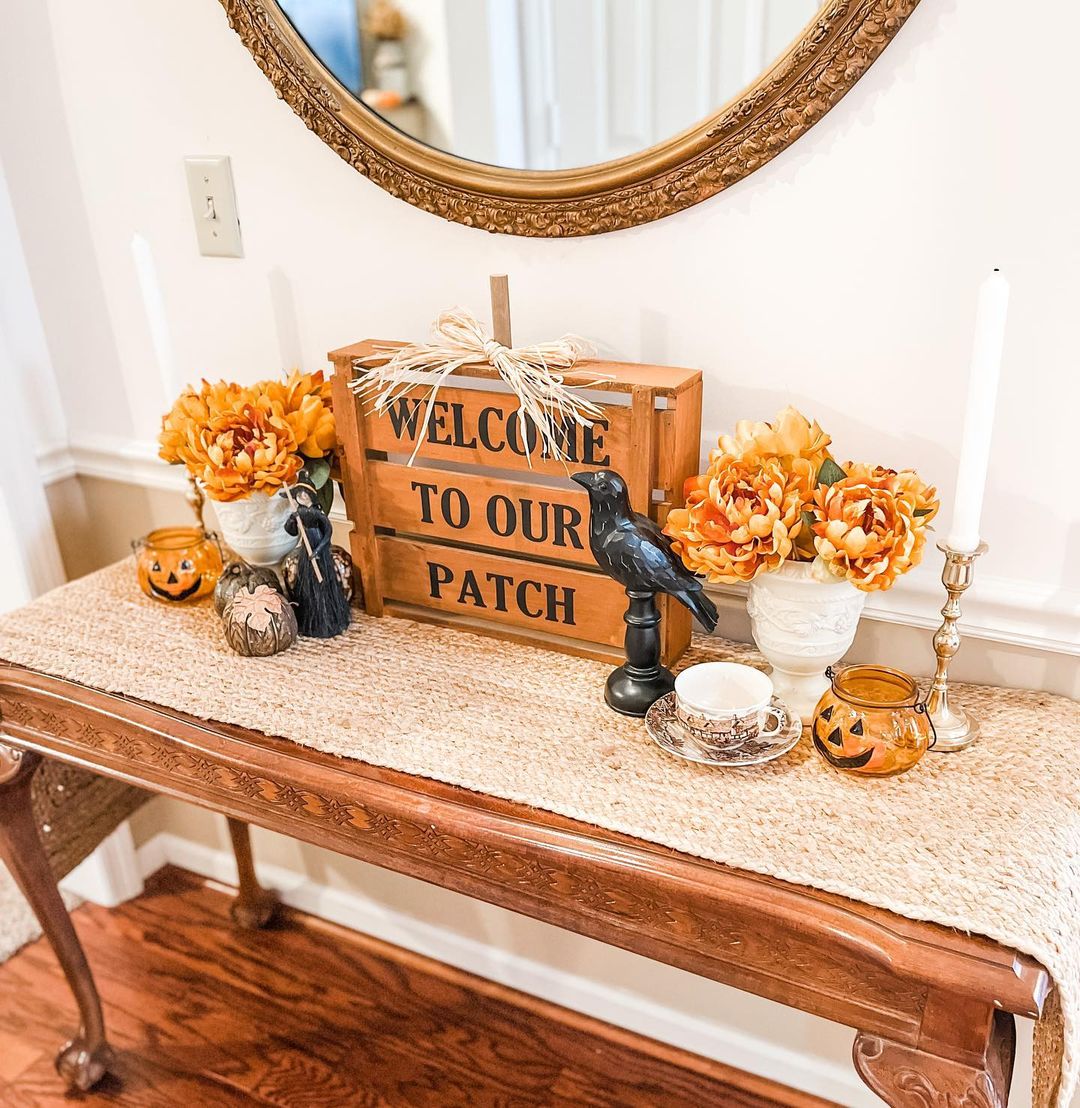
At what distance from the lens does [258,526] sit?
120cm

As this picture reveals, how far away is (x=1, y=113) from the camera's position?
4.65ft

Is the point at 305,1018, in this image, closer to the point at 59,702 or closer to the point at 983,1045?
the point at 59,702

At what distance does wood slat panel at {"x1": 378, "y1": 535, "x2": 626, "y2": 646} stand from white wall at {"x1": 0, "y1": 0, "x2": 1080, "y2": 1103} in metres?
0.24

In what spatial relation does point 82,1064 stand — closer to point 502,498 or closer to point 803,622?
point 502,498

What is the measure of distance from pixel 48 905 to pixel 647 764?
87 centimetres

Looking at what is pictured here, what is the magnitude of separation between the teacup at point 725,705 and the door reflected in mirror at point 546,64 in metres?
0.54

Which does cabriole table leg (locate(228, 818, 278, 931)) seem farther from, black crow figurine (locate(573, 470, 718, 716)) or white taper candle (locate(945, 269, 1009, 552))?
white taper candle (locate(945, 269, 1009, 552))

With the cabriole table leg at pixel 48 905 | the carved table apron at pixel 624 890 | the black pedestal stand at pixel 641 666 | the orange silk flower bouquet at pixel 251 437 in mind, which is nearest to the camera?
the carved table apron at pixel 624 890

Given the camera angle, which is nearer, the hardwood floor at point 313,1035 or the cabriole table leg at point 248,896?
the hardwood floor at point 313,1035

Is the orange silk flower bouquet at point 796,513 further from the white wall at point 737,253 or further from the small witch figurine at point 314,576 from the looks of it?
the small witch figurine at point 314,576

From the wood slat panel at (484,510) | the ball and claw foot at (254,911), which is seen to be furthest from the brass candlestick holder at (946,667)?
the ball and claw foot at (254,911)

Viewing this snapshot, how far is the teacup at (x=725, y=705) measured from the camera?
0.91 metres

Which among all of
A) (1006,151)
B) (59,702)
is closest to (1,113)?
(59,702)

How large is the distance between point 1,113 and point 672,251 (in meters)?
1.02
